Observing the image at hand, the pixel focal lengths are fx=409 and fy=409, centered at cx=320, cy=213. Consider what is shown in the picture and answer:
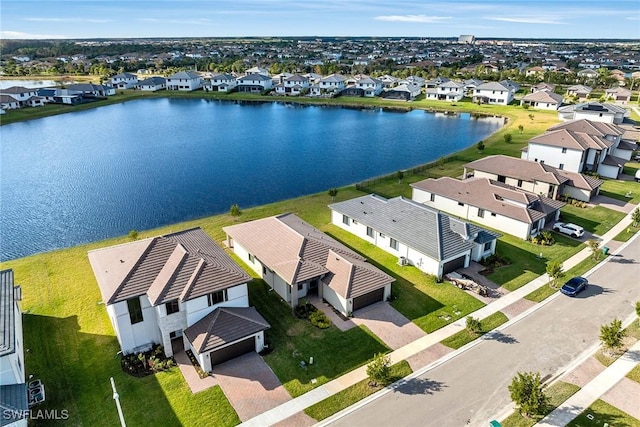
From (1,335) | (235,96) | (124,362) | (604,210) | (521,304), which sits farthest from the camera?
(235,96)

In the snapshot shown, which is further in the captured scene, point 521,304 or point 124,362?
point 521,304

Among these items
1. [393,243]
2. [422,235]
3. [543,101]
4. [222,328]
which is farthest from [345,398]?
[543,101]

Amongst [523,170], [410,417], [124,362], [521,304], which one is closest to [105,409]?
[124,362]

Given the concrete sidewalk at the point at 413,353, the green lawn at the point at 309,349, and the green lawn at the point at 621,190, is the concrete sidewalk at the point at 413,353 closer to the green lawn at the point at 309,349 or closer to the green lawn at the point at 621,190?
the green lawn at the point at 309,349

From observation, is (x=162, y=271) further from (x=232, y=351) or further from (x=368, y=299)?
(x=368, y=299)

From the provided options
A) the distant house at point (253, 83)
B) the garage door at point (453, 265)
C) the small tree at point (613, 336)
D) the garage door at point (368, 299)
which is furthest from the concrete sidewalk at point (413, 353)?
the distant house at point (253, 83)

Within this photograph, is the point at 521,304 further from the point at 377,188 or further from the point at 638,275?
Answer: the point at 377,188
